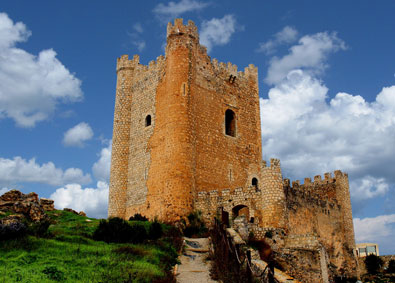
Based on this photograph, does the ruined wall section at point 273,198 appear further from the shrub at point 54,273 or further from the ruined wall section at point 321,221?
the shrub at point 54,273

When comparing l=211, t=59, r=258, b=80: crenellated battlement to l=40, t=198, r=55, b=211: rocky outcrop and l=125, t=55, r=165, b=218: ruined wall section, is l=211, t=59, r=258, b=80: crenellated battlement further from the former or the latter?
l=40, t=198, r=55, b=211: rocky outcrop

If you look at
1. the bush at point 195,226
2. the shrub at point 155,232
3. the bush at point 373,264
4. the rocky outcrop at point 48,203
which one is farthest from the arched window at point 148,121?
the bush at point 373,264

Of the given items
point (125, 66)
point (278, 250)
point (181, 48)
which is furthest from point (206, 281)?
point (125, 66)

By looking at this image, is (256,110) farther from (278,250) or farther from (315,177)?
(278,250)

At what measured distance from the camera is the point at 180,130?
66.6ft

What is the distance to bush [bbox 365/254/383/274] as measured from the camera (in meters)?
27.6

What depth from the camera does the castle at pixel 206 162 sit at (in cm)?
1761

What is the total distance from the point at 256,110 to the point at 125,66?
8606 millimetres

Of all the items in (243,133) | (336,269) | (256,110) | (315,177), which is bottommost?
(336,269)

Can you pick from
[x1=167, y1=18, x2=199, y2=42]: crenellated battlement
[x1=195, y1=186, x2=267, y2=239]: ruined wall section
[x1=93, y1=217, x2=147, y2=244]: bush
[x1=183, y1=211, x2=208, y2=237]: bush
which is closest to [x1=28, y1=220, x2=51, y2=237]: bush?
[x1=93, y1=217, x2=147, y2=244]: bush

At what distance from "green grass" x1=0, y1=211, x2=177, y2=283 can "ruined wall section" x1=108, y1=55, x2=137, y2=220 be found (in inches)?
364

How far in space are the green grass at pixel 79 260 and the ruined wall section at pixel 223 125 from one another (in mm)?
8155

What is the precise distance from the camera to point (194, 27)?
22.5m

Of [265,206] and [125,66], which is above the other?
[125,66]
